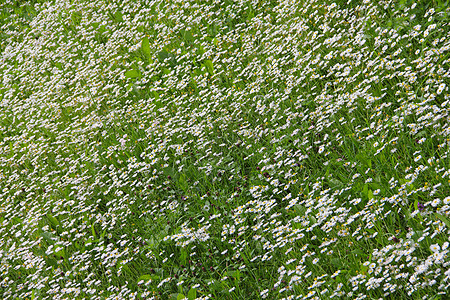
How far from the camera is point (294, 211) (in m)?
3.57

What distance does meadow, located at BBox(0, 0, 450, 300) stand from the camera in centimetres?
309

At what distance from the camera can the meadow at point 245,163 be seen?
3090 mm

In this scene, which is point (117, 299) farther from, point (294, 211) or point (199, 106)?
point (199, 106)

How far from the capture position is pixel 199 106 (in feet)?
17.1

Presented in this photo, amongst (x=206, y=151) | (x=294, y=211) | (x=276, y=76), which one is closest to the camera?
(x=294, y=211)

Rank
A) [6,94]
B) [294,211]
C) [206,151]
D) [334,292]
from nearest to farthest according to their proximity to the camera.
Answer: [334,292] → [294,211] → [206,151] → [6,94]

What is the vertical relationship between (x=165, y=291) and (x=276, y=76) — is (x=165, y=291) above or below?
below

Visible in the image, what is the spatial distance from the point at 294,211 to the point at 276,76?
76.1 inches

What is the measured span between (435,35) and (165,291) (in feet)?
11.4

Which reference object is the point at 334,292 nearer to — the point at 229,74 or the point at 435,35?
the point at 435,35

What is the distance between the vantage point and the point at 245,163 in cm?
446

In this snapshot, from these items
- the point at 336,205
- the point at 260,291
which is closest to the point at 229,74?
the point at 336,205

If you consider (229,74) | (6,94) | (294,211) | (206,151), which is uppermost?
(6,94)

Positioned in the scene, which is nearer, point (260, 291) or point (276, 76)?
point (260, 291)
